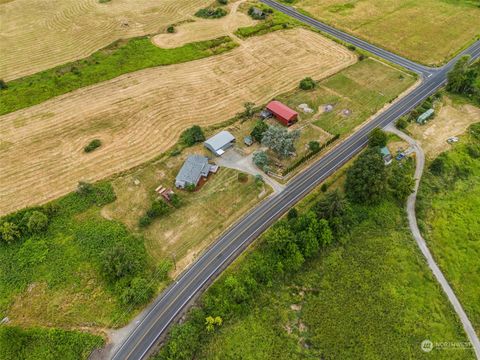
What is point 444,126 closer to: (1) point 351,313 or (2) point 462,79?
(2) point 462,79

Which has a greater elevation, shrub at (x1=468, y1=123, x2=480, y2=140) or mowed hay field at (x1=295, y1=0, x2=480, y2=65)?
mowed hay field at (x1=295, y1=0, x2=480, y2=65)

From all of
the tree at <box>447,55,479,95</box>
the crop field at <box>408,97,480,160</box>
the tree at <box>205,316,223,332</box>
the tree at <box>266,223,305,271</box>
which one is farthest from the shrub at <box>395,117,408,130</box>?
the tree at <box>205,316,223,332</box>

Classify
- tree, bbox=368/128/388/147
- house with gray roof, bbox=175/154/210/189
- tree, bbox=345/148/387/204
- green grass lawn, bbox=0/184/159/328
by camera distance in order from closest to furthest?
1. green grass lawn, bbox=0/184/159/328
2. tree, bbox=345/148/387/204
3. house with gray roof, bbox=175/154/210/189
4. tree, bbox=368/128/388/147

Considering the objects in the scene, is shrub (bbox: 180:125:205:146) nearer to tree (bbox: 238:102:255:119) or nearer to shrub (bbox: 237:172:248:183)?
tree (bbox: 238:102:255:119)

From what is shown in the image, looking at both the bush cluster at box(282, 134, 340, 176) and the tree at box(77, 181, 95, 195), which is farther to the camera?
the bush cluster at box(282, 134, 340, 176)

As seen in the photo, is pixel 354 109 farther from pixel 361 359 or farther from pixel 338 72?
pixel 361 359

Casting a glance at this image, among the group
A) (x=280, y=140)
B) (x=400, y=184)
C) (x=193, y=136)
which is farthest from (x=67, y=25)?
(x=400, y=184)
